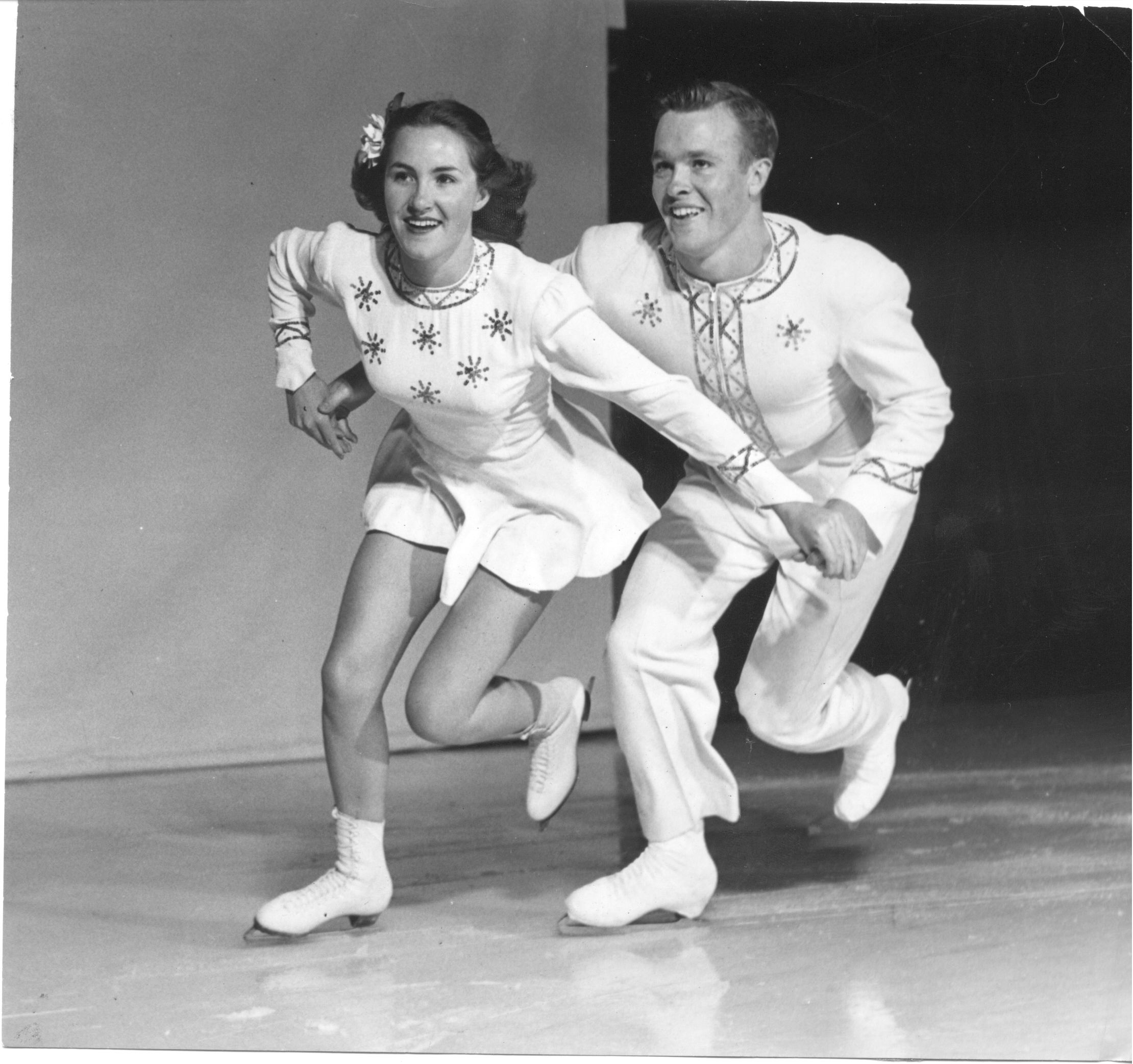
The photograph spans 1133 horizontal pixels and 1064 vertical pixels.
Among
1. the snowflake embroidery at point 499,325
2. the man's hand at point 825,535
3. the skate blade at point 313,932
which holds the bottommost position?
the skate blade at point 313,932

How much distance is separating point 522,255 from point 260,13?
0.80 m

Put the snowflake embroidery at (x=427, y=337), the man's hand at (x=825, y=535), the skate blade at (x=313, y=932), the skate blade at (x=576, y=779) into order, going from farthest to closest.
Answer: the skate blade at (x=576, y=779), the skate blade at (x=313, y=932), the snowflake embroidery at (x=427, y=337), the man's hand at (x=825, y=535)

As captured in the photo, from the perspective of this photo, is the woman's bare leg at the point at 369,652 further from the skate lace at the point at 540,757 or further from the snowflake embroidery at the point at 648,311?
the snowflake embroidery at the point at 648,311

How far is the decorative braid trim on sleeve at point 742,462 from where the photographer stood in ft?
10.8

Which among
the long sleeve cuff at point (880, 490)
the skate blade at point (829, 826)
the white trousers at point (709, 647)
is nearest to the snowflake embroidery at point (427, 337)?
the white trousers at point (709, 647)

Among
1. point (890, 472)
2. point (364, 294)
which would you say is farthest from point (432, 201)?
point (890, 472)

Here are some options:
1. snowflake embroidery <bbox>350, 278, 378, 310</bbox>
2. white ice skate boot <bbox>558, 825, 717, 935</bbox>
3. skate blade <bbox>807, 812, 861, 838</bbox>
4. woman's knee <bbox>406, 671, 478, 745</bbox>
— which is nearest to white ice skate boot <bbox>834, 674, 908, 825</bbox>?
skate blade <bbox>807, 812, 861, 838</bbox>

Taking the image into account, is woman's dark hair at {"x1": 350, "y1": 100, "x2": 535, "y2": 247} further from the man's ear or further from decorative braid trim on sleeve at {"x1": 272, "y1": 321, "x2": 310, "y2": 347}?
the man's ear

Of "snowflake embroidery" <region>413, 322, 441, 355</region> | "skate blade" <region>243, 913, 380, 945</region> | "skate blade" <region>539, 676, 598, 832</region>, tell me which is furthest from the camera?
"skate blade" <region>539, 676, 598, 832</region>

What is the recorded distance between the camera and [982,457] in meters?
3.60

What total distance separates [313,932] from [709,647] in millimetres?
1021

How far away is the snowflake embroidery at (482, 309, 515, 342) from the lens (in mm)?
3367

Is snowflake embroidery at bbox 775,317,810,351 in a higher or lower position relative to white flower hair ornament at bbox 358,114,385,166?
lower

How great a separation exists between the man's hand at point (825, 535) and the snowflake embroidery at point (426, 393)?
2.35 feet
